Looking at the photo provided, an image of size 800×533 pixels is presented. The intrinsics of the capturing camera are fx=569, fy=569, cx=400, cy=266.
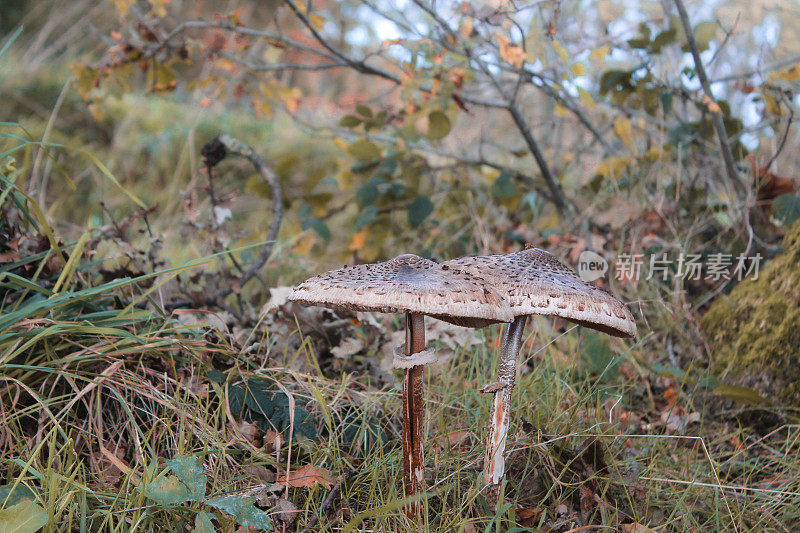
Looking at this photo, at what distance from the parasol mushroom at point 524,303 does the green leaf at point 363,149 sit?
205 cm

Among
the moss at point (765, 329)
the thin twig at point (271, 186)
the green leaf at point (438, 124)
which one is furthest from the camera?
the green leaf at point (438, 124)

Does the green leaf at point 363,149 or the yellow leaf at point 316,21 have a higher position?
the yellow leaf at point 316,21

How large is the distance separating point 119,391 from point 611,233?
304 cm

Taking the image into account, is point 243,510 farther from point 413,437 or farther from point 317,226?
point 317,226

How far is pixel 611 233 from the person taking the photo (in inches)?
148

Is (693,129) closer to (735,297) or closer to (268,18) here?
(735,297)

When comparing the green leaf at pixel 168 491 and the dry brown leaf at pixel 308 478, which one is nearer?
the green leaf at pixel 168 491

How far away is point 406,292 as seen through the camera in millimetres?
1438

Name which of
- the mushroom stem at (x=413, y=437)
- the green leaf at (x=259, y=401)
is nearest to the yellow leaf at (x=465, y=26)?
the mushroom stem at (x=413, y=437)

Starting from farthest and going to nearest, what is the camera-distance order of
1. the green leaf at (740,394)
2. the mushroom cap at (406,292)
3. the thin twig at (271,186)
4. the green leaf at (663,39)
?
the green leaf at (663,39)
the thin twig at (271,186)
the green leaf at (740,394)
the mushroom cap at (406,292)

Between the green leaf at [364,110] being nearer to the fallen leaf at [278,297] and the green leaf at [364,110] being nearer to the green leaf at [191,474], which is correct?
the fallen leaf at [278,297]

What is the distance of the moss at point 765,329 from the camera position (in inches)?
103

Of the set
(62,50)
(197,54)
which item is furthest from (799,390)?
(62,50)

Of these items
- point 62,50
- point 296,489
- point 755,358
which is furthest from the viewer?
point 62,50
